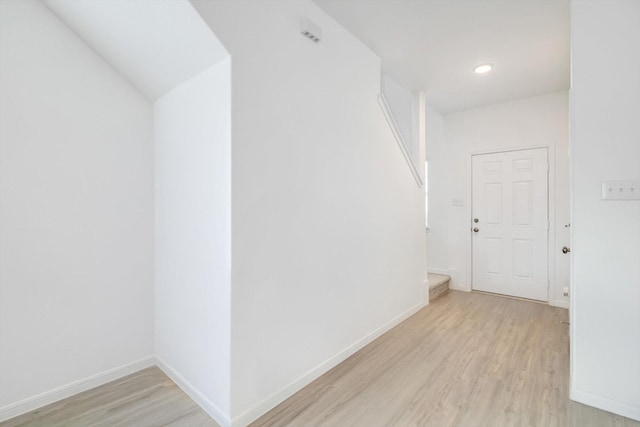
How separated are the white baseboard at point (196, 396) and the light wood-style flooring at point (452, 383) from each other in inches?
7.1

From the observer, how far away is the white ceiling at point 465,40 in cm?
214

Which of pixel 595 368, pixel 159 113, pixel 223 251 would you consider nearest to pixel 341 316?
pixel 223 251

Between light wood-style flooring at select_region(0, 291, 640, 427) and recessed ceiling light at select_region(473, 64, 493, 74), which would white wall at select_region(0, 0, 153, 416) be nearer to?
light wood-style flooring at select_region(0, 291, 640, 427)

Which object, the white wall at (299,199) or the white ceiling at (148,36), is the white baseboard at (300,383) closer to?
the white wall at (299,199)

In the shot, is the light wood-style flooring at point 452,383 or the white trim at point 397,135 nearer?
the light wood-style flooring at point 452,383

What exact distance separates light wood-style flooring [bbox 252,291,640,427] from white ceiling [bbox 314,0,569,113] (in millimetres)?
2531

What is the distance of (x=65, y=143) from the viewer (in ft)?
6.11

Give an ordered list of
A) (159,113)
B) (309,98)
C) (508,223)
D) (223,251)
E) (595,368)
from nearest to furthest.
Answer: (223,251)
(595,368)
(309,98)
(159,113)
(508,223)

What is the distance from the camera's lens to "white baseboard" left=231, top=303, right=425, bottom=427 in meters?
1.64

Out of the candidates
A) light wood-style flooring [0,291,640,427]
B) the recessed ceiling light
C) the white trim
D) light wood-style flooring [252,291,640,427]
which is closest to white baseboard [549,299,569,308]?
light wood-style flooring [252,291,640,427]

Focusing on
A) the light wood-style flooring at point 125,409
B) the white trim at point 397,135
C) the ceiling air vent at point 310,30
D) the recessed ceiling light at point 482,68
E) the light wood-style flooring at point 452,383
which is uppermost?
the recessed ceiling light at point 482,68

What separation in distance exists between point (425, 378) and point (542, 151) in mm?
3204

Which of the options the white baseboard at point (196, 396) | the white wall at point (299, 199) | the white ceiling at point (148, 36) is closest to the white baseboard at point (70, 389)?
the white baseboard at point (196, 396)

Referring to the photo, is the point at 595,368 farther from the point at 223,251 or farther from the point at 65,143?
the point at 65,143
